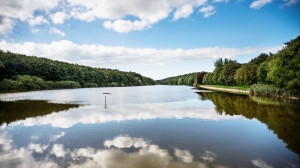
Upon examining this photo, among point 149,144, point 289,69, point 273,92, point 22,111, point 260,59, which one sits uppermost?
point 260,59

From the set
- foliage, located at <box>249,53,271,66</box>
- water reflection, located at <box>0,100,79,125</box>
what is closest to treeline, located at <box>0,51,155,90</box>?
water reflection, located at <box>0,100,79,125</box>

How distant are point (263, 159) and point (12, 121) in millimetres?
16245

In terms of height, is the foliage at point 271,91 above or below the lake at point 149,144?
above

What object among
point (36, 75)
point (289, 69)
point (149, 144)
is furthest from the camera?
point (36, 75)

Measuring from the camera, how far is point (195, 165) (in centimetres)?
630

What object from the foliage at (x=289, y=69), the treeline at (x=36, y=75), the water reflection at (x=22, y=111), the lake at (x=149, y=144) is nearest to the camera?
the lake at (x=149, y=144)

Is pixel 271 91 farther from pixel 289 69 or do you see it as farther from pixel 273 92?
pixel 289 69

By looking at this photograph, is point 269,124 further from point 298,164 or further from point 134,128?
point 134,128

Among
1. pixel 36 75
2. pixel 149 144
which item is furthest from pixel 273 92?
pixel 36 75

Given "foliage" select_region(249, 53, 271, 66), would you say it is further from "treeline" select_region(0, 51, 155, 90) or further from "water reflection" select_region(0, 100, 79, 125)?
"treeline" select_region(0, 51, 155, 90)

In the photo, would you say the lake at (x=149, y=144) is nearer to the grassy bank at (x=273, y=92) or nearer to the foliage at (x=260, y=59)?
the grassy bank at (x=273, y=92)

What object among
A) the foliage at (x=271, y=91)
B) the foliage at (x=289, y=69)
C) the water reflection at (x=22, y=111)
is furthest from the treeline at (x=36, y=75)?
the foliage at (x=289, y=69)


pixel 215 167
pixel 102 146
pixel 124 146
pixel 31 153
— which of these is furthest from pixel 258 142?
pixel 31 153

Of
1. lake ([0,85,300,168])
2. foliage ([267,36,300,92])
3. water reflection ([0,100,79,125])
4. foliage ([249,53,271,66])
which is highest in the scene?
foliage ([249,53,271,66])
